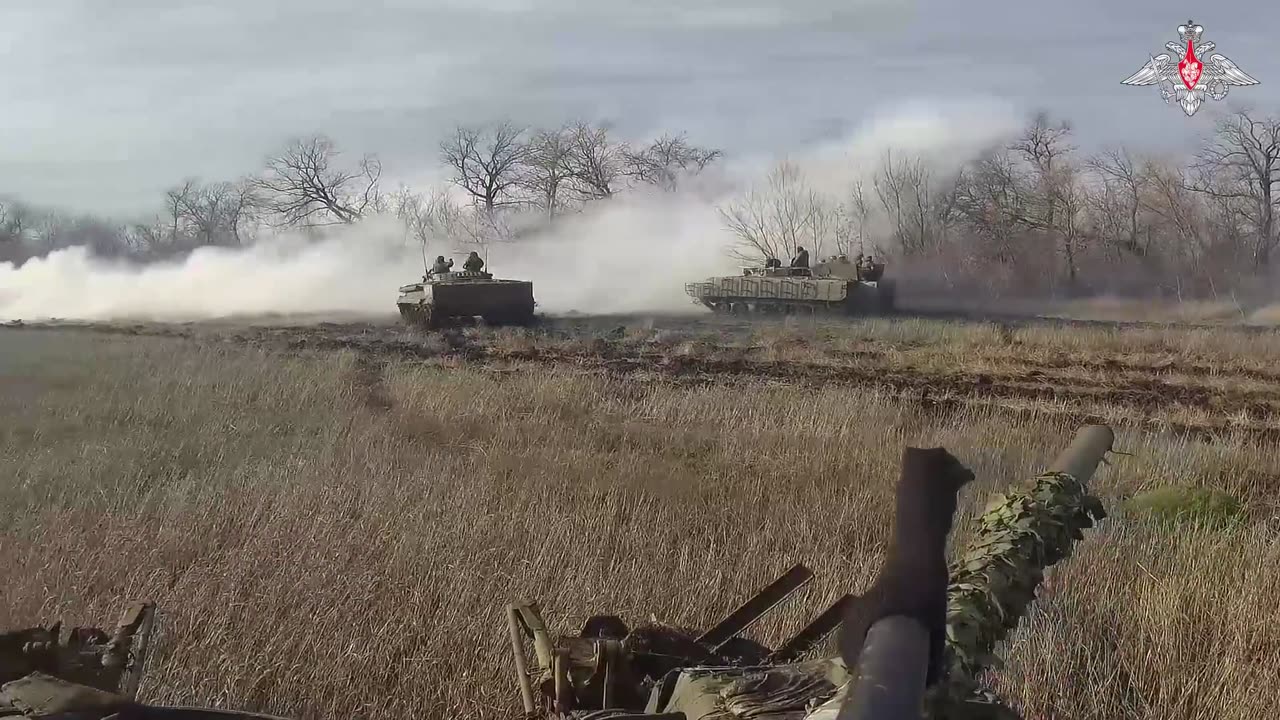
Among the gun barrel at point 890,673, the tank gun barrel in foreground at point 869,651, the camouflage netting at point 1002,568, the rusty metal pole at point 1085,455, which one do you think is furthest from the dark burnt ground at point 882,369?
the gun barrel at point 890,673

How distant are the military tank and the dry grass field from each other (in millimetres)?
14055

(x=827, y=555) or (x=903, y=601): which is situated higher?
(x=903, y=601)

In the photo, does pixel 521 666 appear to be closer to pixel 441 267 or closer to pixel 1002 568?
pixel 1002 568

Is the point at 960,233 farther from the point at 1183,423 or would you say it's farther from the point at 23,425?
the point at 23,425

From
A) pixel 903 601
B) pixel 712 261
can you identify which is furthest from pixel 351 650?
pixel 712 261

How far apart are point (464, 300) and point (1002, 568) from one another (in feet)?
68.3

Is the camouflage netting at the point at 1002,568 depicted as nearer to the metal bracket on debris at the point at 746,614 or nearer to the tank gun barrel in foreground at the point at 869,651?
the tank gun barrel in foreground at the point at 869,651

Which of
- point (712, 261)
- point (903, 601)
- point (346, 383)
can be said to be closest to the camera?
point (903, 601)

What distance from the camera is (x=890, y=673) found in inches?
33.7

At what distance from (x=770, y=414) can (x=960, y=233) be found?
3377 cm

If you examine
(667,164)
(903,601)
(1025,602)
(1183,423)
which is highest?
(667,164)

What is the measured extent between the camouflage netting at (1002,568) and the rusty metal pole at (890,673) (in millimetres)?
288

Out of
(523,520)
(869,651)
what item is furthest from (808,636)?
(523,520)

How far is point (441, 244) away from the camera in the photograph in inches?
1693
